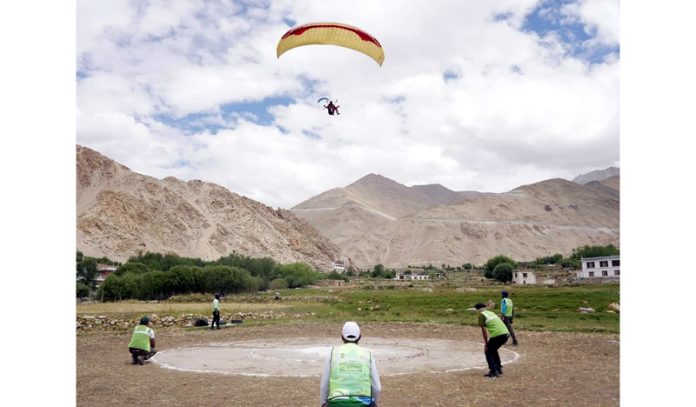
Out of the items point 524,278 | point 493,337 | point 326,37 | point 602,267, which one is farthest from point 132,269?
point 493,337

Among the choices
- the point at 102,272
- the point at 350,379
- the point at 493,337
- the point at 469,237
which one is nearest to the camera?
the point at 350,379

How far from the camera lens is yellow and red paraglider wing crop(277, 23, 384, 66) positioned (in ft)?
59.1

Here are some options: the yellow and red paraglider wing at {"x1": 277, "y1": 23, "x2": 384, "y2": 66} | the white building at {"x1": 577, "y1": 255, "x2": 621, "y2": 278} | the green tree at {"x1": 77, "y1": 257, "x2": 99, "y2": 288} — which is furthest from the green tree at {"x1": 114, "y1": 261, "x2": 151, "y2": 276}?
the yellow and red paraglider wing at {"x1": 277, "y1": 23, "x2": 384, "y2": 66}

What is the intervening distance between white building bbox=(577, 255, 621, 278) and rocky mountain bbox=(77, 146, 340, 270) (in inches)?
3040

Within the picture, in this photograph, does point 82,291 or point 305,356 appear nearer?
point 305,356

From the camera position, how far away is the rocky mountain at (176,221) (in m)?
128

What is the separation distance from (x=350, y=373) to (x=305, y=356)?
11.3 metres

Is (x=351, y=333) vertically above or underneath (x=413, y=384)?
above

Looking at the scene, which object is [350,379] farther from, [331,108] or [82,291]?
[82,291]

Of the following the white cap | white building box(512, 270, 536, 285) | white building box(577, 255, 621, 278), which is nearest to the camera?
the white cap

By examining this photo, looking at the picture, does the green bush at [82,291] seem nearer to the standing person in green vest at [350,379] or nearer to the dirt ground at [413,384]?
the dirt ground at [413,384]

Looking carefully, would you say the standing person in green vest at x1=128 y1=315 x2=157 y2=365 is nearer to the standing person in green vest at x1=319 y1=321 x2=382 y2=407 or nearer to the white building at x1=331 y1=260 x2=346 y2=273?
the standing person in green vest at x1=319 y1=321 x2=382 y2=407

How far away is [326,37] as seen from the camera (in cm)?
1814
